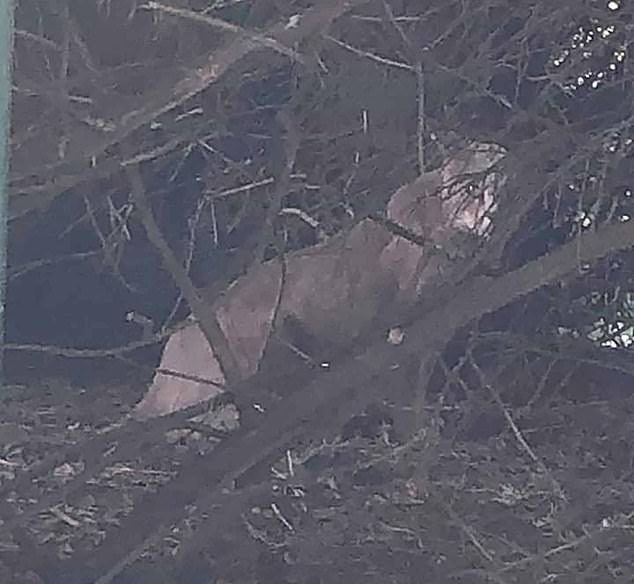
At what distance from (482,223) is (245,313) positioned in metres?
0.26

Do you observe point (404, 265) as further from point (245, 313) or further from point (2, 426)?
point (2, 426)

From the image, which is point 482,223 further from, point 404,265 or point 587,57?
point 587,57

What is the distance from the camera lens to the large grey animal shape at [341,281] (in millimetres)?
1452

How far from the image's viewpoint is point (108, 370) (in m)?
1.41

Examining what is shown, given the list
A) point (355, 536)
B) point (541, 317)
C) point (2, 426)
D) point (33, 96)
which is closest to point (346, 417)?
point (355, 536)

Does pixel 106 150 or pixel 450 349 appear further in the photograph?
pixel 450 349

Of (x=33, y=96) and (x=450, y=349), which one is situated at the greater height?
(x=33, y=96)

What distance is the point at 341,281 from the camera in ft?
5.08

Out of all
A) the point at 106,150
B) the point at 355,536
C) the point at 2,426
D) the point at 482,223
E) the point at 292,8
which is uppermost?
the point at 292,8

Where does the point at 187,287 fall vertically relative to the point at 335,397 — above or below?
above

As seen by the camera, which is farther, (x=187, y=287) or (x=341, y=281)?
(x=341, y=281)

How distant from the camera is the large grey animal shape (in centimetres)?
145

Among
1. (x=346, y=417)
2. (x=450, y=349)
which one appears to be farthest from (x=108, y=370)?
(x=450, y=349)

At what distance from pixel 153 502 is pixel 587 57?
0.63m
